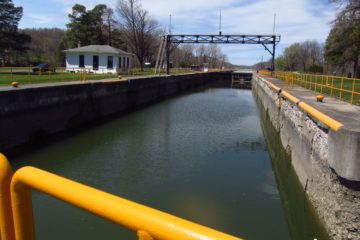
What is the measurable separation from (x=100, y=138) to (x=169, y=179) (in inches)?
280

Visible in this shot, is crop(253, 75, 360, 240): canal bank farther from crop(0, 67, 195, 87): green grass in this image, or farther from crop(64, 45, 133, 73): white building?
crop(64, 45, 133, 73): white building

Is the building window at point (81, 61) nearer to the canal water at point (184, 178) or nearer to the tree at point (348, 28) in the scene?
the canal water at point (184, 178)

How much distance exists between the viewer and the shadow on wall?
7.48 m

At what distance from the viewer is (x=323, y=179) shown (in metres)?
7.27

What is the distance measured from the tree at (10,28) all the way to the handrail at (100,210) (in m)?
44.8

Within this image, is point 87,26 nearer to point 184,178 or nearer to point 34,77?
point 34,77

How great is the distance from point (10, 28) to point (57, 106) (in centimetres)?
3214

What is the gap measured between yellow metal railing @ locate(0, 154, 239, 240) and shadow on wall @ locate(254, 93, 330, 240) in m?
6.27

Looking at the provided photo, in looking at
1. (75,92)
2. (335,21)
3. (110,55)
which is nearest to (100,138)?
(75,92)

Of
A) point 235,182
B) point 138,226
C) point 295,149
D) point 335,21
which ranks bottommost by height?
point 235,182

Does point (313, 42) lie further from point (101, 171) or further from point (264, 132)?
point (101, 171)

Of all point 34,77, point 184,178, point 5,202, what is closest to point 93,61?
point 34,77

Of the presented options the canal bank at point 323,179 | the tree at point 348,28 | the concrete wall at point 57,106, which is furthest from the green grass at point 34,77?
the tree at point 348,28

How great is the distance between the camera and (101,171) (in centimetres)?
1165
